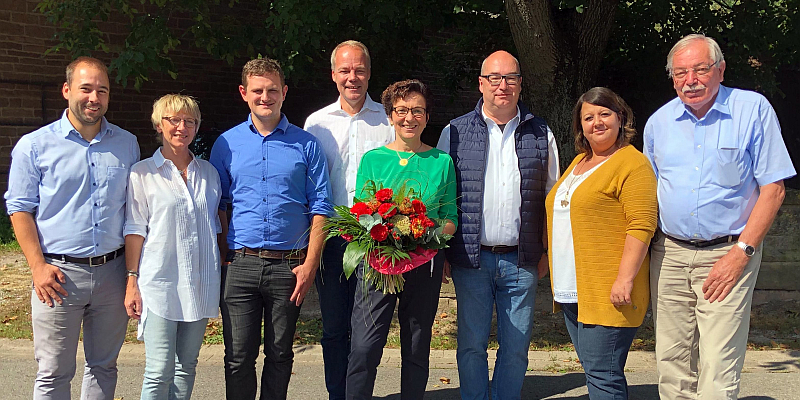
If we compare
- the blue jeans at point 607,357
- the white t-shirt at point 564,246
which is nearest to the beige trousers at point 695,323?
the blue jeans at point 607,357

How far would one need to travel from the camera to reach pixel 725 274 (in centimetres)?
342

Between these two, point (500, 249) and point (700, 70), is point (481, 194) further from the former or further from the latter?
point (700, 70)

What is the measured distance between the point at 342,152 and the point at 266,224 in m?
0.70

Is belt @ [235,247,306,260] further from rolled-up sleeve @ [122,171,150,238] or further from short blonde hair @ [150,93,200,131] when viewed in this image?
short blonde hair @ [150,93,200,131]

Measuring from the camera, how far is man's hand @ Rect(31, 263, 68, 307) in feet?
11.1

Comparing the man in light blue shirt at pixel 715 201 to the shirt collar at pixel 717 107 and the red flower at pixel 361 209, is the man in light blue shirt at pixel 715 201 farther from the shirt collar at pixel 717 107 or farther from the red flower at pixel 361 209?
the red flower at pixel 361 209

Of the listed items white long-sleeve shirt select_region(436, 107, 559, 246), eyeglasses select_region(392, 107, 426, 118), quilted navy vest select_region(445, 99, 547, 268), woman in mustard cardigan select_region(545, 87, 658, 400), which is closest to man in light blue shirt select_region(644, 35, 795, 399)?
woman in mustard cardigan select_region(545, 87, 658, 400)

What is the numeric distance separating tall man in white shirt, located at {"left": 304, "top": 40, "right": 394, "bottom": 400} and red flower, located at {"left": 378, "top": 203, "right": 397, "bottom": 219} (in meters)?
0.58

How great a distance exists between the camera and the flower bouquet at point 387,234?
352 centimetres

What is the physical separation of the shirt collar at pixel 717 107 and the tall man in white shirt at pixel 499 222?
2.45 ft

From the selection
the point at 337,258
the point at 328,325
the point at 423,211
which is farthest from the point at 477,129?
the point at 328,325

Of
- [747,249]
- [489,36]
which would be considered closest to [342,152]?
[747,249]

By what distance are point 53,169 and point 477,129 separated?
231cm

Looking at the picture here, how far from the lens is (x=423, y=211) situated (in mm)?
3566
